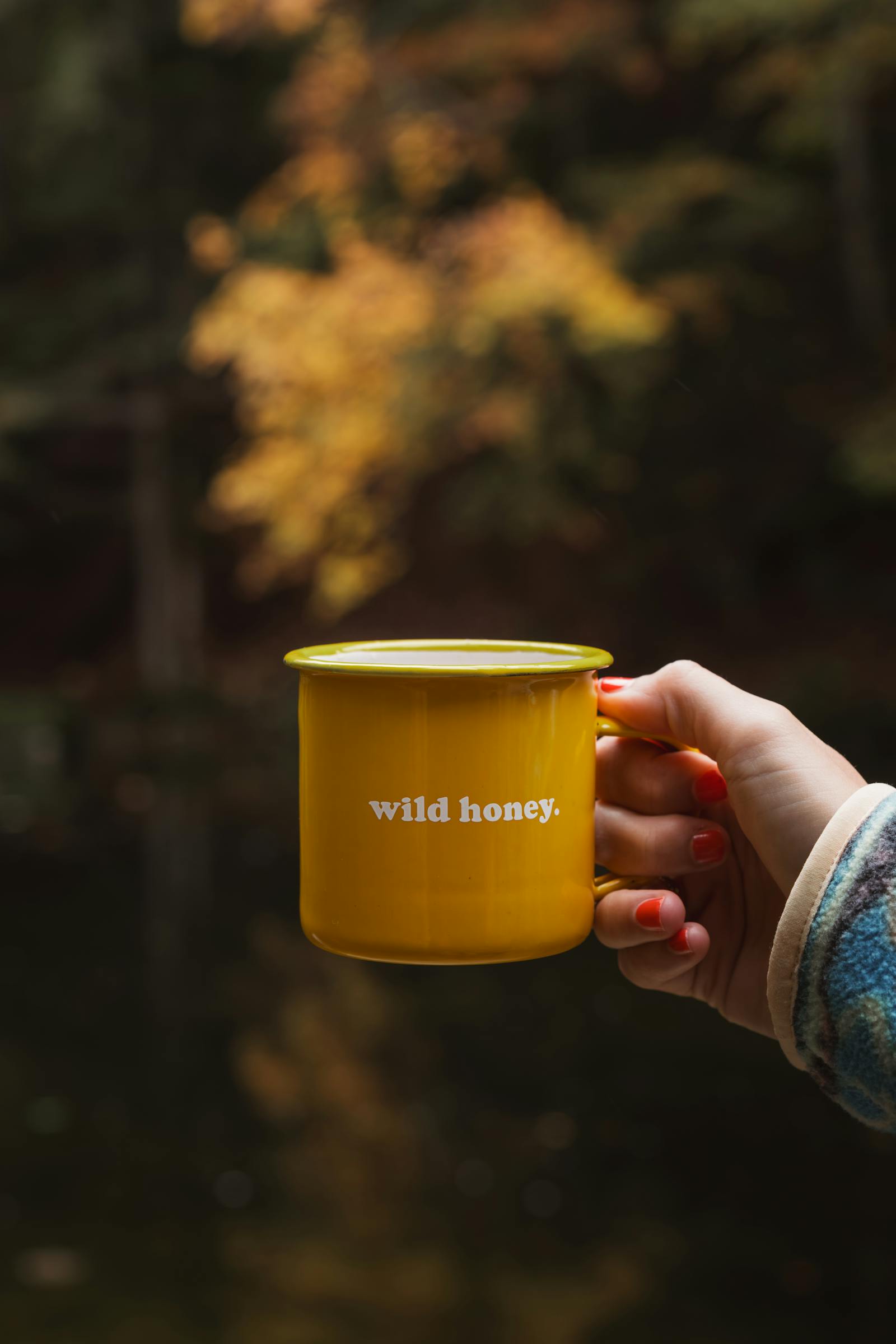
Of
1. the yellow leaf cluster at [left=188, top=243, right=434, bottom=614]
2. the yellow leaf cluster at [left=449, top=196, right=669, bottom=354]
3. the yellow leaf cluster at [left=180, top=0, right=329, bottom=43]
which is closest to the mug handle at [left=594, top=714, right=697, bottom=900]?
the yellow leaf cluster at [left=449, top=196, right=669, bottom=354]

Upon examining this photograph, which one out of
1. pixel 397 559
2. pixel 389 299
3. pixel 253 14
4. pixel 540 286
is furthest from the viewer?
pixel 397 559

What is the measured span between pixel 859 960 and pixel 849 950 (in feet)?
0.03

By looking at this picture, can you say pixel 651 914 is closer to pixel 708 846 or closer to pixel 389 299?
pixel 708 846

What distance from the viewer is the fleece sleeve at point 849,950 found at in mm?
1008

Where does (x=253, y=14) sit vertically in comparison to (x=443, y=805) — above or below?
above

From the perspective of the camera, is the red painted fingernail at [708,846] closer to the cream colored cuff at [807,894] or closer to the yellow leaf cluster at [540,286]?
the cream colored cuff at [807,894]

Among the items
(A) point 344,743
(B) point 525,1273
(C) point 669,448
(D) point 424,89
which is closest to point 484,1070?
(B) point 525,1273

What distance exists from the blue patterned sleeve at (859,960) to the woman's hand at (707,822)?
90 mm

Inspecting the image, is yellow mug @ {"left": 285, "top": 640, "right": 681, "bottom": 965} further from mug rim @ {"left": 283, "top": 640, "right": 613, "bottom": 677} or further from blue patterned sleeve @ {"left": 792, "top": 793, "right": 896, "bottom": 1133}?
blue patterned sleeve @ {"left": 792, "top": 793, "right": 896, "bottom": 1133}

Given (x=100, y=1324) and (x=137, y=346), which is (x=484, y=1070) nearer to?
(x=100, y=1324)

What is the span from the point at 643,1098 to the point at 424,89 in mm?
7105

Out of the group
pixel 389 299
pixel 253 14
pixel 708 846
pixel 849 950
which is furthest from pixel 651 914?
pixel 253 14

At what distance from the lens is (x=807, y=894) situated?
1.02m

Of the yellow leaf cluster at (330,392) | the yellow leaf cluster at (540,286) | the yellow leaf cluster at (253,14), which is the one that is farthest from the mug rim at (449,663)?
the yellow leaf cluster at (253,14)
